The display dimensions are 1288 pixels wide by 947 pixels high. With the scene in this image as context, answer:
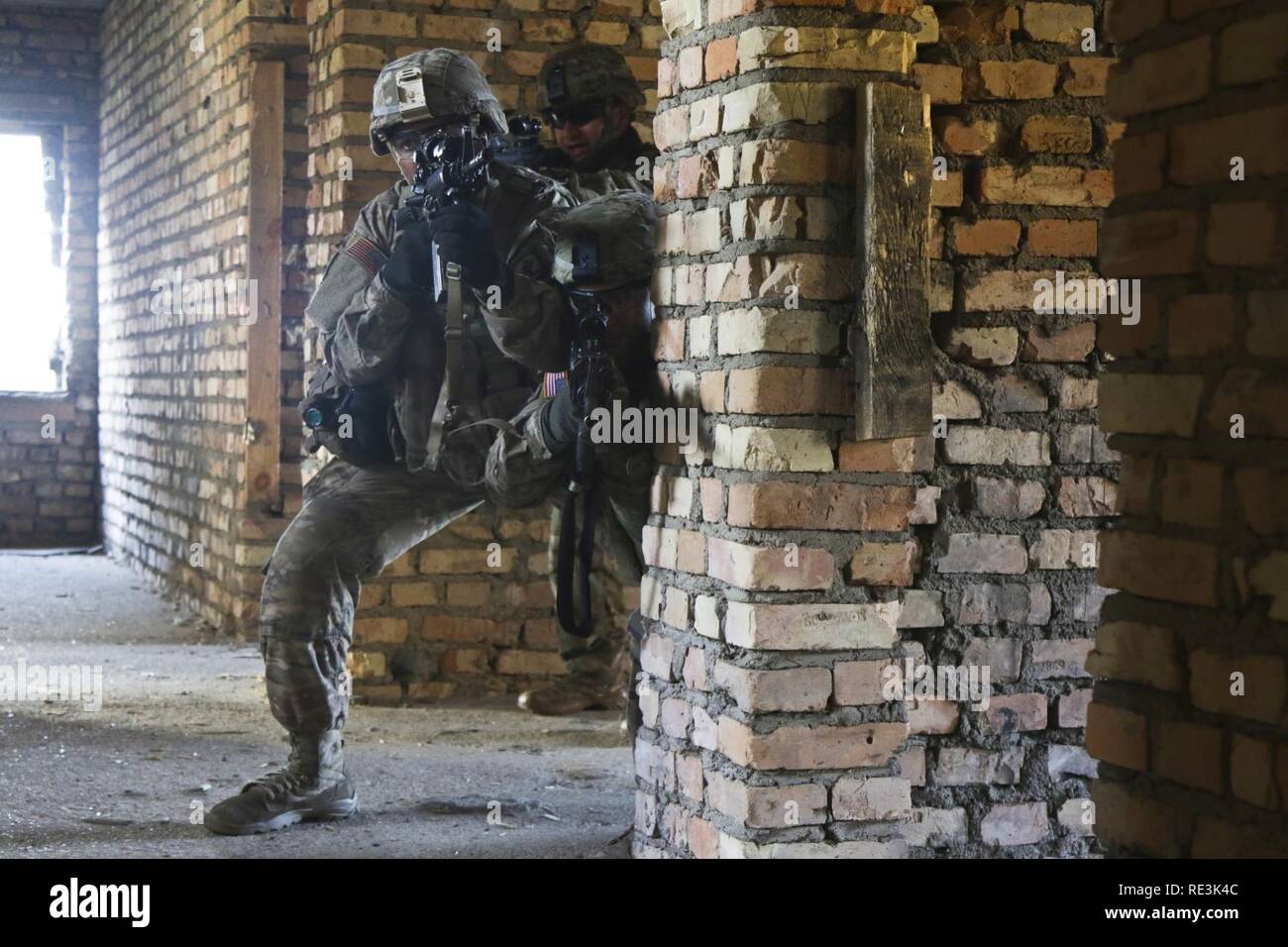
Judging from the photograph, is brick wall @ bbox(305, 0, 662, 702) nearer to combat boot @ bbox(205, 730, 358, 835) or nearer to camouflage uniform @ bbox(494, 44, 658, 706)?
camouflage uniform @ bbox(494, 44, 658, 706)

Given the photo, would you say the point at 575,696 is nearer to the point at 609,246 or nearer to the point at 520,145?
the point at 520,145

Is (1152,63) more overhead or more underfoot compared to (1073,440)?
more overhead

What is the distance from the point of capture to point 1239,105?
7.64 feet

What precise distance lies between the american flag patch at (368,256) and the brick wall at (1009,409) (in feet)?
4.62

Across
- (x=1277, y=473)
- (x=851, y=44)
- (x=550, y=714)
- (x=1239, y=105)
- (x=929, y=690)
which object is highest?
(x=851, y=44)

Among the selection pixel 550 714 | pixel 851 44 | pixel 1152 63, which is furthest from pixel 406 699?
pixel 1152 63

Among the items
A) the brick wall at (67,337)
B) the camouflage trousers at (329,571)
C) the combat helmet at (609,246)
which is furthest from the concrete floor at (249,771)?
the brick wall at (67,337)

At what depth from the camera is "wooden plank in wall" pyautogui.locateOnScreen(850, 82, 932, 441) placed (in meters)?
2.85

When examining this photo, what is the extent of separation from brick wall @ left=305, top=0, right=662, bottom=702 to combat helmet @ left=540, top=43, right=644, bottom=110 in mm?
1017

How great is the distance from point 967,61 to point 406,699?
3.16 metres

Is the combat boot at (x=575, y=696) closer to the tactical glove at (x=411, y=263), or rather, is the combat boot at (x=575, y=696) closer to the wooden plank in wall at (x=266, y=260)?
the wooden plank in wall at (x=266, y=260)

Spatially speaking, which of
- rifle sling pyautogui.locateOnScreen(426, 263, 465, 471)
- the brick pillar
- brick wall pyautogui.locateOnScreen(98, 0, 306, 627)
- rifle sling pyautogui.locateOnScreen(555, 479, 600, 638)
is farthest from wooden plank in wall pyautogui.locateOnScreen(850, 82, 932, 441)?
brick wall pyautogui.locateOnScreen(98, 0, 306, 627)

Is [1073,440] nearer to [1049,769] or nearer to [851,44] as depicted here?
[1049,769]

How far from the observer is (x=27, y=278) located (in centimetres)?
1161
